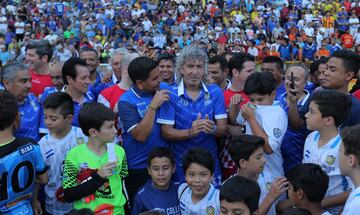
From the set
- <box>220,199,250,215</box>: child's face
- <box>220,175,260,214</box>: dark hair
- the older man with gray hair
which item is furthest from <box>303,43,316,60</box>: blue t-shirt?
<box>220,199,250,215</box>: child's face

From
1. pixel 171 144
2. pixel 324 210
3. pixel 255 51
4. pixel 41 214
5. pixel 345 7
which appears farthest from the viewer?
pixel 345 7

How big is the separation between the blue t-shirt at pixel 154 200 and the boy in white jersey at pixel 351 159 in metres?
1.78

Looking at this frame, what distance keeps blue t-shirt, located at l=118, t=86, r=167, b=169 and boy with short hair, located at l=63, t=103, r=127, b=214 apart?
47 centimetres

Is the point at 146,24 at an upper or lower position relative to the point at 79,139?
lower

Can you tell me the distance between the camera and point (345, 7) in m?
32.8

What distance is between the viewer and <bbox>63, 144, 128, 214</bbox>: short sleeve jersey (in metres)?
4.47

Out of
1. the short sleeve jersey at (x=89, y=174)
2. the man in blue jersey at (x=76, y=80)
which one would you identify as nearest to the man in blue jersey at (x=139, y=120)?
the short sleeve jersey at (x=89, y=174)

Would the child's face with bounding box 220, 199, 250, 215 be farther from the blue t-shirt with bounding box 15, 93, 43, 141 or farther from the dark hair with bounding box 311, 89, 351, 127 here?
the blue t-shirt with bounding box 15, 93, 43, 141

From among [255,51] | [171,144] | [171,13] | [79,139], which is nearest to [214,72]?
[171,144]

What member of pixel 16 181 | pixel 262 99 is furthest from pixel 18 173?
pixel 262 99

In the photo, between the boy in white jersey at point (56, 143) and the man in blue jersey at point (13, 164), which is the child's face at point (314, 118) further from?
the man in blue jersey at point (13, 164)

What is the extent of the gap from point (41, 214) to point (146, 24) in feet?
84.9

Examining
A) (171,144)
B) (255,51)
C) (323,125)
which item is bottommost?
(255,51)

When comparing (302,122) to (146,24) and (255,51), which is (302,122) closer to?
(255,51)
